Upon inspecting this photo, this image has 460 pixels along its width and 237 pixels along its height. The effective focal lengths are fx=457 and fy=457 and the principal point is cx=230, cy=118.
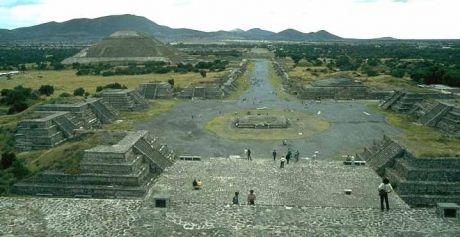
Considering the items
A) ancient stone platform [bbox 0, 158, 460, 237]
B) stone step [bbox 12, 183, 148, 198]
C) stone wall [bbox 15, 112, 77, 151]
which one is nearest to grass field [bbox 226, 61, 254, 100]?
stone wall [bbox 15, 112, 77, 151]

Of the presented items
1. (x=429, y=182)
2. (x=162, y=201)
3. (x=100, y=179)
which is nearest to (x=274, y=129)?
(x=429, y=182)

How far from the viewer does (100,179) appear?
26.6 metres

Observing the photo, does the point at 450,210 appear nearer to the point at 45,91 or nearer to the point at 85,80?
the point at 45,91

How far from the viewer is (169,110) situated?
5750cm

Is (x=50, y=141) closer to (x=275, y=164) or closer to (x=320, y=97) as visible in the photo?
(x=275, y=164)

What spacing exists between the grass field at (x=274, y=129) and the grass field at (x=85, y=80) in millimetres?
28811

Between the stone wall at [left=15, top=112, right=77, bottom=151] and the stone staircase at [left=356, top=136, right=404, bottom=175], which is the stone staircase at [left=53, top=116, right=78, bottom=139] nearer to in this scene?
the stone wall at [left=15, top=112, right=77, bottom=151]

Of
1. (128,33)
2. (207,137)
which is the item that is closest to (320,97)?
(207,137)

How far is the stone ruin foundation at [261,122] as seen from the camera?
46088 mm

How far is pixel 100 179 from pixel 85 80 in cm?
6344

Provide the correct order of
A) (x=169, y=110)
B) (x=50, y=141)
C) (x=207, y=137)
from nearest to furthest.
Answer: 1. (x=50, y=141)
2. (x=207, y=137)
3. (x=169, y=110)

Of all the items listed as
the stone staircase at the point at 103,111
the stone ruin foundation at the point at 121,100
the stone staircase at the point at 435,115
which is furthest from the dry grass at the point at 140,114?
the stone staircase at the point at 435,115

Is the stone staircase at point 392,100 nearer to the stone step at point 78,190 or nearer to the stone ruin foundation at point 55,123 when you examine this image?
the stone ruin foundation at point 55,123

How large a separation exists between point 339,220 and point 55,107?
3384 centimetres
